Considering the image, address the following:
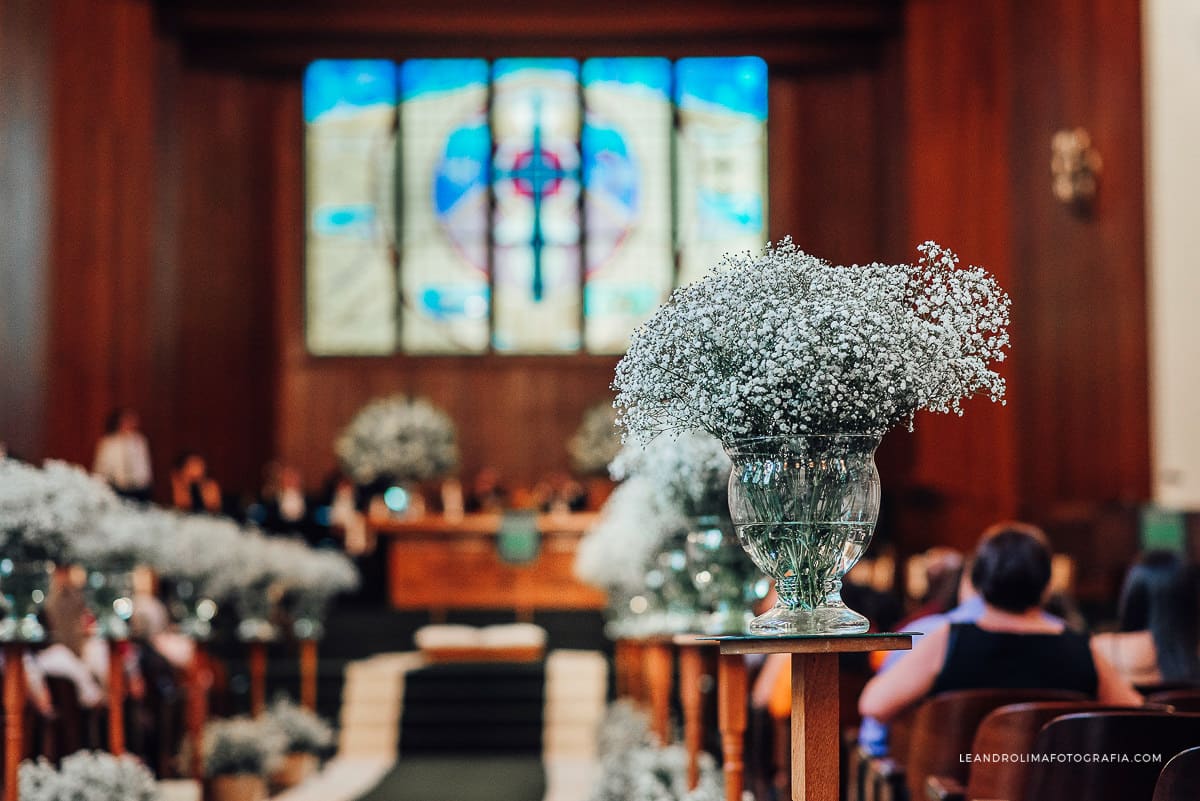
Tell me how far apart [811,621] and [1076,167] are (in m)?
9.22

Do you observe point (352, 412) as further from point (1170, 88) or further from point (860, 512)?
point (860, 512)

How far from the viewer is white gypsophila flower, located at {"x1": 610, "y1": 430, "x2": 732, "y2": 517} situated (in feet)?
13.7

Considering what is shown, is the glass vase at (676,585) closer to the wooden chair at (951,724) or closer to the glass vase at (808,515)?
the wooden chair at (951,724)

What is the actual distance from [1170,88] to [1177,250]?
3.33ft

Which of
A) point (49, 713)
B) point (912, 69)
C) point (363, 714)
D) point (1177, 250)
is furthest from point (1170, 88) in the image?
point (49, 713)

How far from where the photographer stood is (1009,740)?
290 centimetres

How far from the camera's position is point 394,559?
13.2 m

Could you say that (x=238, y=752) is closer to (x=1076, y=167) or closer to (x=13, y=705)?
(x=13, y=705)

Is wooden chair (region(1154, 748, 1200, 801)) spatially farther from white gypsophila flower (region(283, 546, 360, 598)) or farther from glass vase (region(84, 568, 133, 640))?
white gypsophila flower (region(283, 546, 360, 598))

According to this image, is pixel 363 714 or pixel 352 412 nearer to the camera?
pixel 363 714

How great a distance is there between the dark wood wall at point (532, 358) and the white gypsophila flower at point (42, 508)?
23.0ft

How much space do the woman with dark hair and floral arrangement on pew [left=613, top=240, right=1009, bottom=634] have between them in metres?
2.01

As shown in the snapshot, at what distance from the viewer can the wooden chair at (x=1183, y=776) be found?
2051 millimetres

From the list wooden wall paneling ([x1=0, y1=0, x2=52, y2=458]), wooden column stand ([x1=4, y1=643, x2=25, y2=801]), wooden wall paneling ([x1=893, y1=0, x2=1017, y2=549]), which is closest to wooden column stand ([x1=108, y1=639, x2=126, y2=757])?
wooden column stand ([x1=4, y1=643, x2=25, y2=801])
